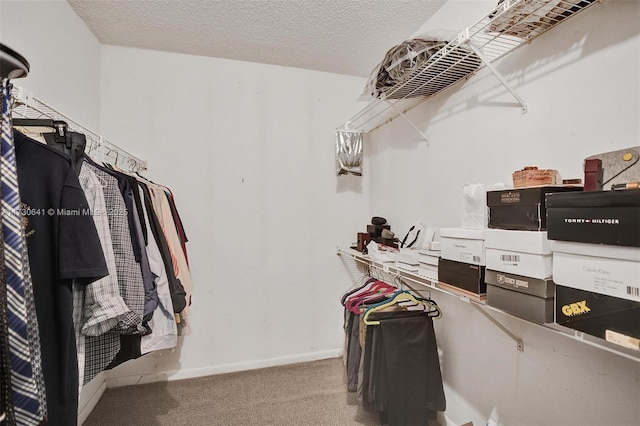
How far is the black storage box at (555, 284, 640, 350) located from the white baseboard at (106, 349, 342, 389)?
6.68 feet

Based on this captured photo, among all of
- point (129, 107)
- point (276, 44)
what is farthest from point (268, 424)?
point (276, 44)

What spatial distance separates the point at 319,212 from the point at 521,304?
1.77 metres

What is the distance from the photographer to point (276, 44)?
2076 mm

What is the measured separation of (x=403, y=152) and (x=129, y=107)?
1997 millimetres

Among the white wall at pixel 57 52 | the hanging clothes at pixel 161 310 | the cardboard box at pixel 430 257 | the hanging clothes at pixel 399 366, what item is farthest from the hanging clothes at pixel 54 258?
the cardboard box at pixel 430 257

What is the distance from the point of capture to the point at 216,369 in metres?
2.24

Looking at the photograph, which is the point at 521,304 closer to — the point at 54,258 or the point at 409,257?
the point at 409,257

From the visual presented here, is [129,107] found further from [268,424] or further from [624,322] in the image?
[624,322]

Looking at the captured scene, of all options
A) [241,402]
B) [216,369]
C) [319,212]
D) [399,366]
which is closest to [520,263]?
[399,366]

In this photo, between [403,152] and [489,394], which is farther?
[403,152]

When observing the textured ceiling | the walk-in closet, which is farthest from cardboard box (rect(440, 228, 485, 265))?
the textured ceiling

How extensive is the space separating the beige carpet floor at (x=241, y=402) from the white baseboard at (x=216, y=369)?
0.14 ft

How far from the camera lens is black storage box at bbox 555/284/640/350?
0.60 m

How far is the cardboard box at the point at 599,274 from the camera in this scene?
60cm
